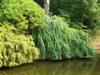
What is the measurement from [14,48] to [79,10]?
641 centimetres

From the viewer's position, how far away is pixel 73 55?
19.2 metres

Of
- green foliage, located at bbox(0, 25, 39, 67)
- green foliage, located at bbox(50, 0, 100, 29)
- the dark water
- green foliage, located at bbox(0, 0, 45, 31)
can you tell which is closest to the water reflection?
the dark water

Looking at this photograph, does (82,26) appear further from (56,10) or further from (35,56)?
(35,56)

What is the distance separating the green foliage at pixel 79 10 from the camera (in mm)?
21719

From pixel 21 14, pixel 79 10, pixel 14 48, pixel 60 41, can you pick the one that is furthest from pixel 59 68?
pixel 79 10

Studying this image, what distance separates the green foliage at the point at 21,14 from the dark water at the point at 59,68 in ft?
6.04

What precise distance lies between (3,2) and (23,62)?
119 inches

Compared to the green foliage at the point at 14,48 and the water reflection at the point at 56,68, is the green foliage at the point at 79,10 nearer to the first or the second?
the water reflection at the point at 56,68

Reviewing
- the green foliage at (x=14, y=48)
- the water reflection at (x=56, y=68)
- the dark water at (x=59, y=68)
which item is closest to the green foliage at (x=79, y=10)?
the dark water at (x=59, y=68)

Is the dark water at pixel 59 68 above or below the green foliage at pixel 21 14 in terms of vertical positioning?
below

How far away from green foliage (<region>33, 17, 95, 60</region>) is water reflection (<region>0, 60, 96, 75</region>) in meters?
0.39

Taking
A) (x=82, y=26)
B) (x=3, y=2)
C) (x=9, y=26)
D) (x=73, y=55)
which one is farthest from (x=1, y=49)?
(x=82, y=26)

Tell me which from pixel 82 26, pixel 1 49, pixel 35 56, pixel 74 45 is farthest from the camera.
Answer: pixel 82 26

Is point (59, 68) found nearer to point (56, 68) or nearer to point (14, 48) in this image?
point (56, 68)
